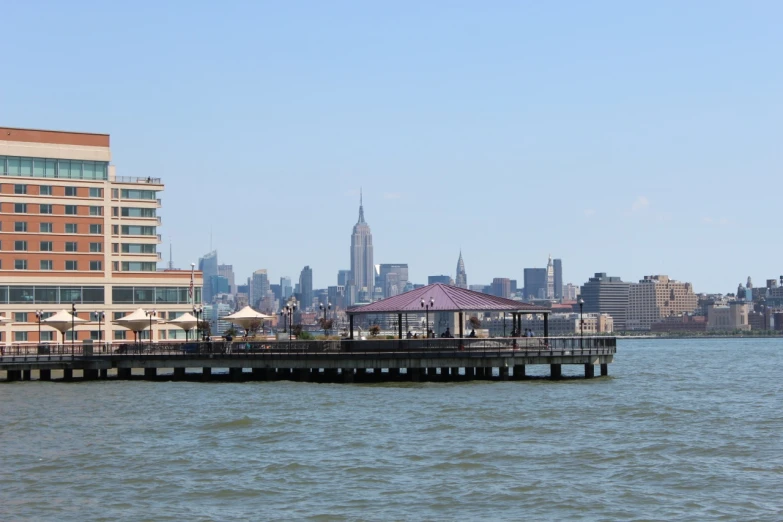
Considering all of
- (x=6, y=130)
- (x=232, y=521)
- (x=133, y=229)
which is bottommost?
(x=232, y=521)

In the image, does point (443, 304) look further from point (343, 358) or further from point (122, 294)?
point (122, 294)

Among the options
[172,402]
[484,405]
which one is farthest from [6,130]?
[484,405]

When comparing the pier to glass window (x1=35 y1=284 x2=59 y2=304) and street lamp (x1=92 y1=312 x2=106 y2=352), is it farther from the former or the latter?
glass window (x1=35 y1=284 x2=59 y2=304)

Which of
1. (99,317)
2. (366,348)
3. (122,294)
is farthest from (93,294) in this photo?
(366,348)

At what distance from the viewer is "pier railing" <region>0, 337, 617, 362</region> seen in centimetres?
7450

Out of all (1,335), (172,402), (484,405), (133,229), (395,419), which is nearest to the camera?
(395,419)

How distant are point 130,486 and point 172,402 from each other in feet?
87.2

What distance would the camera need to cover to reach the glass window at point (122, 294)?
4628 inches

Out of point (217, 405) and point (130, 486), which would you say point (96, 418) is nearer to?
point (217, 405)

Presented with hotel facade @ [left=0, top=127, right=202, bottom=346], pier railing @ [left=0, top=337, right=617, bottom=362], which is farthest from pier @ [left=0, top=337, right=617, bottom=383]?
hotel facade @ [left=0, top=127, right=202, bottom=346]

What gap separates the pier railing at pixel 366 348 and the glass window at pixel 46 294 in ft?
100

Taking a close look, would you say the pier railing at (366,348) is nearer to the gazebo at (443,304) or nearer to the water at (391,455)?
the gazebo at (443,304)

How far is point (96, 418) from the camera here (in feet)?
186

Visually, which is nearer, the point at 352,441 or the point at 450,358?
the point at 352,441
